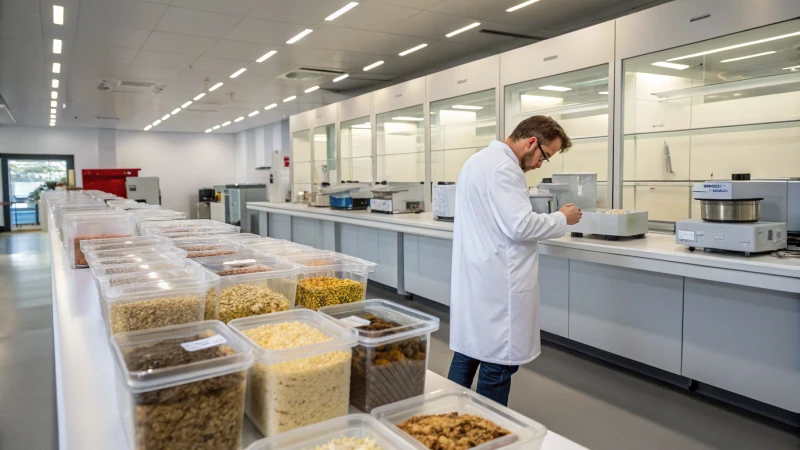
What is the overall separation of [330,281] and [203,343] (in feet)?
1.77

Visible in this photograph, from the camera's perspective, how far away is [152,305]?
107cm

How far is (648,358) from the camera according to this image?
9.66 feet

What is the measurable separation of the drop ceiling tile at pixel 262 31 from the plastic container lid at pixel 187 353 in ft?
16.2

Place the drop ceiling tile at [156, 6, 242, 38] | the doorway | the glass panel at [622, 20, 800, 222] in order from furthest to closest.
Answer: the doorway → the drop ceiling tile at [156, 6, 242, 38] → the glass panel at [622, 20, 800, 222]

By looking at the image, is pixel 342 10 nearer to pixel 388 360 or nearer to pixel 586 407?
pixel 586 407

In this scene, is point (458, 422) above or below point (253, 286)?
below

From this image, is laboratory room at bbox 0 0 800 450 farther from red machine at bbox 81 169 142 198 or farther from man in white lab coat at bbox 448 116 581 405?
red machine at bbox 81 169 142 198

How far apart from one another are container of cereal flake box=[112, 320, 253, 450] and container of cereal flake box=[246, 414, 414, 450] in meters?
0.09

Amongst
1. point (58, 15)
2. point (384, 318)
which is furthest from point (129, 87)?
point (384, 318)

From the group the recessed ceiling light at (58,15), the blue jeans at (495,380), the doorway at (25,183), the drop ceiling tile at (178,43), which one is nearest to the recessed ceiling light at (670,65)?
the blue jeans at (495,380)

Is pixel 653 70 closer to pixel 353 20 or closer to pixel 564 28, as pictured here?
pixel 564 28

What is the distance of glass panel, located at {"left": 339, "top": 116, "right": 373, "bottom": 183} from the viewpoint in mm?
7281

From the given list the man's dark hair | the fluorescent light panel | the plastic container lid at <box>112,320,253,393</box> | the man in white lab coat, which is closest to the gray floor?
the man in white lab coat

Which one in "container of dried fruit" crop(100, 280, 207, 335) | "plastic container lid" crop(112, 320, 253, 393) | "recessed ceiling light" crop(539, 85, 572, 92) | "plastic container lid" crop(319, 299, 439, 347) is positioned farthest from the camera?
"recessed ceiling light" crop(539, 85, 572, 92)
